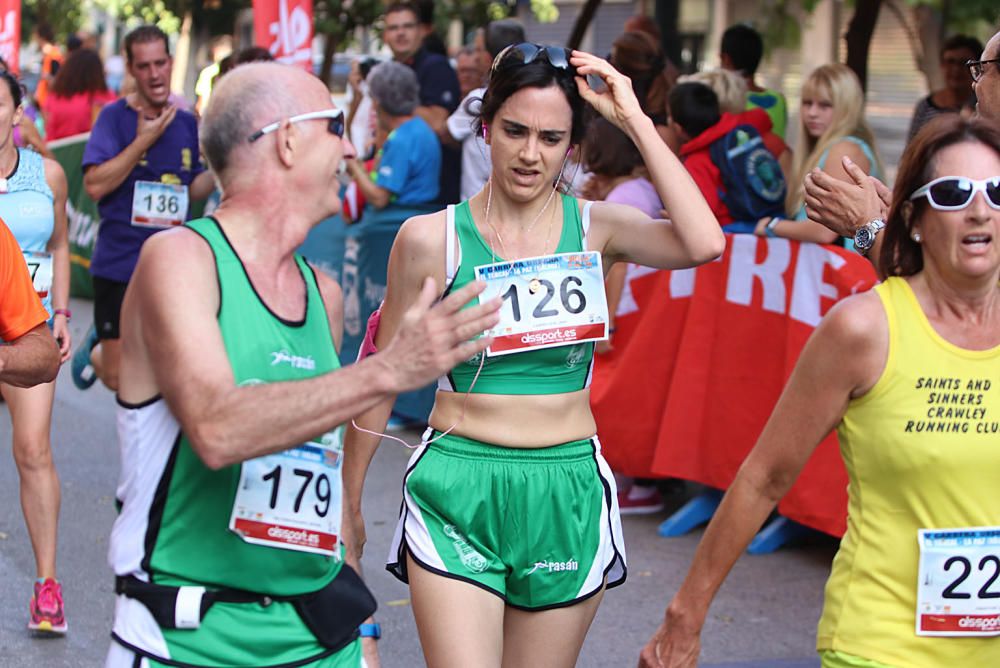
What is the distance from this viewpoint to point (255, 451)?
2.36 metres

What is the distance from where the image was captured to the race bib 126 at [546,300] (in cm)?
354

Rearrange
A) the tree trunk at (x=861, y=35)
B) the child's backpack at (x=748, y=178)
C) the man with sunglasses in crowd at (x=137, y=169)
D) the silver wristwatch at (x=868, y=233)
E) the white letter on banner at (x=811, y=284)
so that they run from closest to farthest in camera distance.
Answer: the silver wristwatch at (x=868, y=233)
the white letter on banner at (x=811, y=284)
the child's backpack at (x=748, y=178)
the man with sunglasses in crowd at (x=137, y=169)
the tree trunk at (x=861, y=35)

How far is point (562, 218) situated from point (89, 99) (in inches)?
450

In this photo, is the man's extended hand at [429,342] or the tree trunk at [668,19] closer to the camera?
the man's extended hand at [429,342]

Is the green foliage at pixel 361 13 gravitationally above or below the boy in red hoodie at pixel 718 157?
above

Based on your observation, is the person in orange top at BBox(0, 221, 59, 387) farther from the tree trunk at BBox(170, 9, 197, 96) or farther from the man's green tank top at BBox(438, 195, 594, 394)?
the tree trunk at BBox(170, 9, 197, 96)

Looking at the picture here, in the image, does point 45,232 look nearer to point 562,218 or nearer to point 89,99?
point 562,218

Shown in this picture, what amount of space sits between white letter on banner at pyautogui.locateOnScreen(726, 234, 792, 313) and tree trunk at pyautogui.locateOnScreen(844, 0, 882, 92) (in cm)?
376

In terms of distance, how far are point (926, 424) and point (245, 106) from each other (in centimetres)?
143

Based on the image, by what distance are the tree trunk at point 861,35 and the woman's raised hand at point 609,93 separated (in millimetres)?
6692

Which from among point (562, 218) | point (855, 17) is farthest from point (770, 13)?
point (562, 218)

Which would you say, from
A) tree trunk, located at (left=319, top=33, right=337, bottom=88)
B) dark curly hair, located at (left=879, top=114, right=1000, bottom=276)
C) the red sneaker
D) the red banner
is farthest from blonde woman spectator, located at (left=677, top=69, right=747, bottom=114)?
tree trunk, located at (left=319, top=33, right=337, bottom=88)

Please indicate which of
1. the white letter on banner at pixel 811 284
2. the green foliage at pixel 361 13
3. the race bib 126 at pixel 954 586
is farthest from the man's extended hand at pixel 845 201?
the green foliage at pixel 361 13

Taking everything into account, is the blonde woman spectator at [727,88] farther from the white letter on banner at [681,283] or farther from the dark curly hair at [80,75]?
the dark curly hair at [80,75]
